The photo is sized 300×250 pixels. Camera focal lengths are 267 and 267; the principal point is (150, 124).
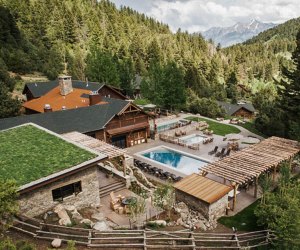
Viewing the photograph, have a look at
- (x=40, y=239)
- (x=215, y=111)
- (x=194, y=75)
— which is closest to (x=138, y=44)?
(x=194, y=75)

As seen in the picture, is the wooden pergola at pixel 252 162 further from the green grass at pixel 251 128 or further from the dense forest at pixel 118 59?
the green grass at pixel 251 128

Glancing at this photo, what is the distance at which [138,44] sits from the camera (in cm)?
9388

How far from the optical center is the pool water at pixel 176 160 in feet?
85.9

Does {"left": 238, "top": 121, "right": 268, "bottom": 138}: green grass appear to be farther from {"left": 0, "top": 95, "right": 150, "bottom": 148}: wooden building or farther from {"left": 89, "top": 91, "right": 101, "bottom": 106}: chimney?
{"left": 89, "top": 91, "right": 101, "bottom": 106}: chimney

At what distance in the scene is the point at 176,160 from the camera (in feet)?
93.3

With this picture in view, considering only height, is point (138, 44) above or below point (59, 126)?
above

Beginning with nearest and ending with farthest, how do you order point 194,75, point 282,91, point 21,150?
point 21,150 < point 282,91 < point 194,75

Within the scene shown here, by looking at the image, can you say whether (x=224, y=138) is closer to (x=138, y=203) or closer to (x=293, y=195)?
(x=293, y=195)

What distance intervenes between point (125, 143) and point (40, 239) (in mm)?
20962

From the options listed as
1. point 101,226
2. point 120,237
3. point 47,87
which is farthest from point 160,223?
point 47,87

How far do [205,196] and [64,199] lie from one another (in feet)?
25.8

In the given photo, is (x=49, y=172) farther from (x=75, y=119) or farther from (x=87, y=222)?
(x=75, y=119)

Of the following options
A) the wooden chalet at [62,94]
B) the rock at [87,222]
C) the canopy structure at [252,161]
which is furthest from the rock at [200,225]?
the wooden chalet at [62,94]

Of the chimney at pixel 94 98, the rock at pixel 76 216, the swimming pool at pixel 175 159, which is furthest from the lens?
the chimney at pixel 94 98
